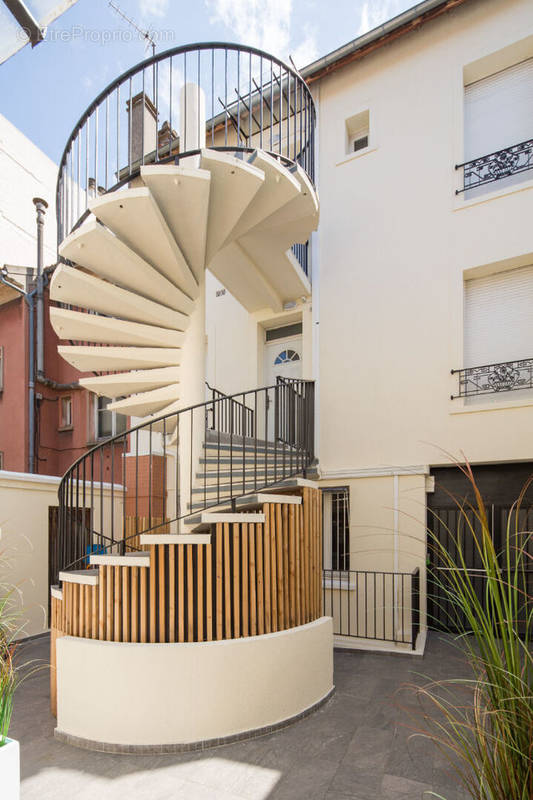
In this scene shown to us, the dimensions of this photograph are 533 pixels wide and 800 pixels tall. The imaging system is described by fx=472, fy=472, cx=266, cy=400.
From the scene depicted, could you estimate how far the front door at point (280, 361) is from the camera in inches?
264

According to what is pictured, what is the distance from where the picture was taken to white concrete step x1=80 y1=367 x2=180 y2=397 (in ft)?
13.8

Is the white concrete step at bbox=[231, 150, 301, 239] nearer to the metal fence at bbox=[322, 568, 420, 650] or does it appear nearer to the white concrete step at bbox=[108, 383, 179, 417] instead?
the white concrete step at bbox=[108, 383, 179, 417]

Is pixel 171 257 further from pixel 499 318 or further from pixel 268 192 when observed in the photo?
pixel 499 318

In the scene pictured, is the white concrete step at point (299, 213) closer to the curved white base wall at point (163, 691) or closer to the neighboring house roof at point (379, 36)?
the neighboring house roof at point (379, 36)

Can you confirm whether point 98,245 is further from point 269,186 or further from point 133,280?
point 269,186

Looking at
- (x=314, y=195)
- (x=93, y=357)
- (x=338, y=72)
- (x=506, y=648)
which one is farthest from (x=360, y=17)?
(x=506, y=648)

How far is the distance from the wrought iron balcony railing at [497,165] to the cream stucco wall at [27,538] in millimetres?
Result: 6131

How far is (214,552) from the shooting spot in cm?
327

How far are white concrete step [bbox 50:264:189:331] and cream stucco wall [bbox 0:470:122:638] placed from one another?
2475mm

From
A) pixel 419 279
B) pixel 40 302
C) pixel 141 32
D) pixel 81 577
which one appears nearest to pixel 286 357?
pixel 419 279

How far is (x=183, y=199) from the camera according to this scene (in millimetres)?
3535

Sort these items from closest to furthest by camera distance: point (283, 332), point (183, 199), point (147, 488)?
point (183, 199), point (283, 332), point (147, 488)

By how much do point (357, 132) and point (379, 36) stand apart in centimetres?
105

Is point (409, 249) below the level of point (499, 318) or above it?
above
